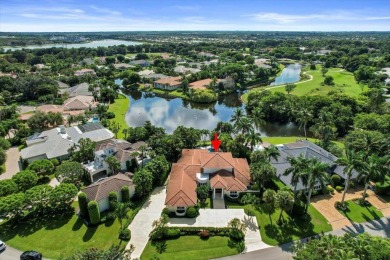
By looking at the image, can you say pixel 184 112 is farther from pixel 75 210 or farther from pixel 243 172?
pixel 75 210

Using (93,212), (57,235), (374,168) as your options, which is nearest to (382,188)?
(374,168)

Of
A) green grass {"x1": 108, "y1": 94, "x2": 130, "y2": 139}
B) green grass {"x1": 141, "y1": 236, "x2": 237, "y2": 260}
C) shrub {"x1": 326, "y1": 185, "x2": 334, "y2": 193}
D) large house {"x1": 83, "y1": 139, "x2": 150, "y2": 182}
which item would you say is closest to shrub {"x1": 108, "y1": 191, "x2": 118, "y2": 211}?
green grass {"x1": 141, "y1": 236, "x2": 237, "y2": 260}

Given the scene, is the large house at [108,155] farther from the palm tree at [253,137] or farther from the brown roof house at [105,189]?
the palm tree at [253,137]

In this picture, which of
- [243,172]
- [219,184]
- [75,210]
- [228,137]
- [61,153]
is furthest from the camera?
[228,137]

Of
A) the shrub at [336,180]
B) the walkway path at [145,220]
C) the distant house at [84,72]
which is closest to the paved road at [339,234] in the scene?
the shrub at [336,180]

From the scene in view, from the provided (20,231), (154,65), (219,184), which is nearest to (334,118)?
(219,184)

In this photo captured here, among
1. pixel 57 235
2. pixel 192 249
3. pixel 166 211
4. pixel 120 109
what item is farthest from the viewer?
pixel 120 109

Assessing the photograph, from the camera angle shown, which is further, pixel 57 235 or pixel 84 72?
pixel 84 72

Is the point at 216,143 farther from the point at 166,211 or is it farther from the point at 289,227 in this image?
the point at 289,227
